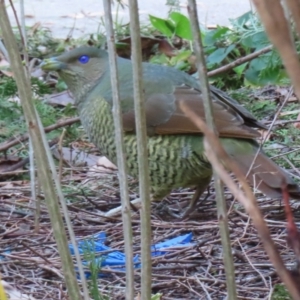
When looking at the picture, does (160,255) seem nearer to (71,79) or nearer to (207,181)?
(207,181)

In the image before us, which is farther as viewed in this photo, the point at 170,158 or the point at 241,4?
the point at 241,4

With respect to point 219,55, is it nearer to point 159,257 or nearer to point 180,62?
point 180,62

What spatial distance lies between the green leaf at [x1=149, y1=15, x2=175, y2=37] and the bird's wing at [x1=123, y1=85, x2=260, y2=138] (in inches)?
99.4

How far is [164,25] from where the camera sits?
6008 mm

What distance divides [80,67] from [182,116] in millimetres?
855

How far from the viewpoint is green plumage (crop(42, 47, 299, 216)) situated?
10.8 feet

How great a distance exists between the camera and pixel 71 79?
3992 millimetres

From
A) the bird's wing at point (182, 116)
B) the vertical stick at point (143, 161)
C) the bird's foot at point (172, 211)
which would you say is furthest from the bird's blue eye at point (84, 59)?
the vertical stick at point (143, 161)

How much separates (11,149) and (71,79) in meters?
0.64

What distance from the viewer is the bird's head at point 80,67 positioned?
12.9 ft

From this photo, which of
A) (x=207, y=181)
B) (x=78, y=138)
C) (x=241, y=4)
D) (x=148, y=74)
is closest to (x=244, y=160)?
(x=207, y=181)

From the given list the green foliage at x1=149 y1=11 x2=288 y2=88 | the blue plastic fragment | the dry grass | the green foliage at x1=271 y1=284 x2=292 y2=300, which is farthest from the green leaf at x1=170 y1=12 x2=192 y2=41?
the green foliage at x1=271 y1=284 x2=292 y2=300

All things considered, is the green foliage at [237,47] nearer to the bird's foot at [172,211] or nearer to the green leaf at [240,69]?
the green leaf at [240,69]

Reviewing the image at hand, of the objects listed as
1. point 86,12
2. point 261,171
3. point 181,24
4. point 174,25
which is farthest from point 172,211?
point 86,12
